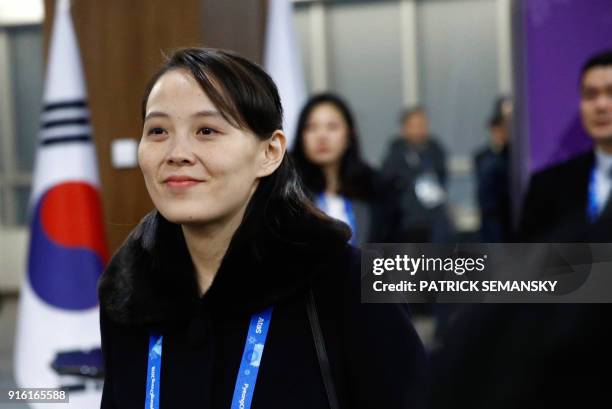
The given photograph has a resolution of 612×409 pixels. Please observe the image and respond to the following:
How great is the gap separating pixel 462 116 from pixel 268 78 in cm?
910

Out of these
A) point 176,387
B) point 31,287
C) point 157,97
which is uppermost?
point 157,97

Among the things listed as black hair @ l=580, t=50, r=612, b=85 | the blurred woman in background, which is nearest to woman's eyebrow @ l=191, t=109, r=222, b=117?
black hair @ l=580, t=50, r=612, b=85

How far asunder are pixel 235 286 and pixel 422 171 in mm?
7024

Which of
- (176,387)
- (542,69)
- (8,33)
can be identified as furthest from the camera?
(8,33)

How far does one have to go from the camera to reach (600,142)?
153 inches

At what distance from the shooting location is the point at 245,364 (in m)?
1.90

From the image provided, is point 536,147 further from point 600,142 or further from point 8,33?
point 8,33

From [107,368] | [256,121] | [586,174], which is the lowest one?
[107,368]

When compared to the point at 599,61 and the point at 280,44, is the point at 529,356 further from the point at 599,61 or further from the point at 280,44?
the point at 280,44

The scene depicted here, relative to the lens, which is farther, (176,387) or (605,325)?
(176,387)

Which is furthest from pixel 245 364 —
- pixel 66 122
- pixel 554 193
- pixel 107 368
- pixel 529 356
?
pixel 66 122

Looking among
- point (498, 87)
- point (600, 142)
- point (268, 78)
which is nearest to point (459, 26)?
point (498, 87)

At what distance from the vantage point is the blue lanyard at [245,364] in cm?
187

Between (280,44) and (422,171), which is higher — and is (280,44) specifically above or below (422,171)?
above
